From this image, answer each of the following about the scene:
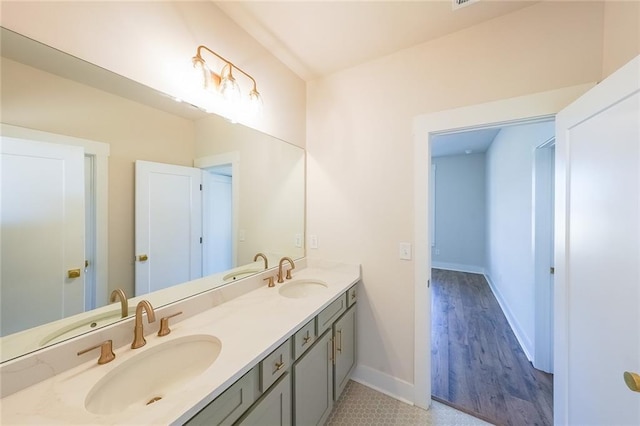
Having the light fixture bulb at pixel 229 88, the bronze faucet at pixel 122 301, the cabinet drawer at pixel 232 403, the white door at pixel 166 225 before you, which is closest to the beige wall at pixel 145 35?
the light fixture bulb at pixel 229 88

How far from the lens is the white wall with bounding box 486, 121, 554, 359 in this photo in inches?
87.4

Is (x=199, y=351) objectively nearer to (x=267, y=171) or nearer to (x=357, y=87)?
(x=267, y=171)

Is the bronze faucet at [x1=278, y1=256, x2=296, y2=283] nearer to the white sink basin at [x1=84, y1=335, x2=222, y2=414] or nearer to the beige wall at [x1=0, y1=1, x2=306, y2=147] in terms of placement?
the white sink basin at [x1=84, y1=335, x2=222, y2=414]

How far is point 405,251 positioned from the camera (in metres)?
1.71

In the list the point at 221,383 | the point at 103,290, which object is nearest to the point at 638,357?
the point at 221,383

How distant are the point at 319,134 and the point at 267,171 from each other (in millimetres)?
574

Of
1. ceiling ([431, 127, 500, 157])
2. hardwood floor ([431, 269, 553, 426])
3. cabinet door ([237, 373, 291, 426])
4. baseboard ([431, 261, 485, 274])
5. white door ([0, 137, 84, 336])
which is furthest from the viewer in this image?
baseboard ([431, 261, 485, 274])

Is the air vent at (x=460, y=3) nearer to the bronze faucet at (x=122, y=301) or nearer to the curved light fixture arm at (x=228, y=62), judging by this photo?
the curved light fixture arm at (x=228, y=62)

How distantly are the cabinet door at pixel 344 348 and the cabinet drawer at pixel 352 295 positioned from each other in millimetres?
46

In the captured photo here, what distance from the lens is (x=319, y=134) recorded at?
2061mm

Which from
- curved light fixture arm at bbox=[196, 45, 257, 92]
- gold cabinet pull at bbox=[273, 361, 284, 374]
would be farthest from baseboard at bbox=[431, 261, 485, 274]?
curved light fixture arm at bbox=[196, 45, 257, 92]

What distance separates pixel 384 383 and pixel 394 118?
79.4 inches

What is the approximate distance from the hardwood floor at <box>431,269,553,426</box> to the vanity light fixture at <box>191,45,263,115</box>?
252 centimetres

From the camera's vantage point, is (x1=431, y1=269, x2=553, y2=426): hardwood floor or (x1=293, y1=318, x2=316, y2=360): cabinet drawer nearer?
(x1=293, y1=318, x2=316, y2=360): cabinet drawer
